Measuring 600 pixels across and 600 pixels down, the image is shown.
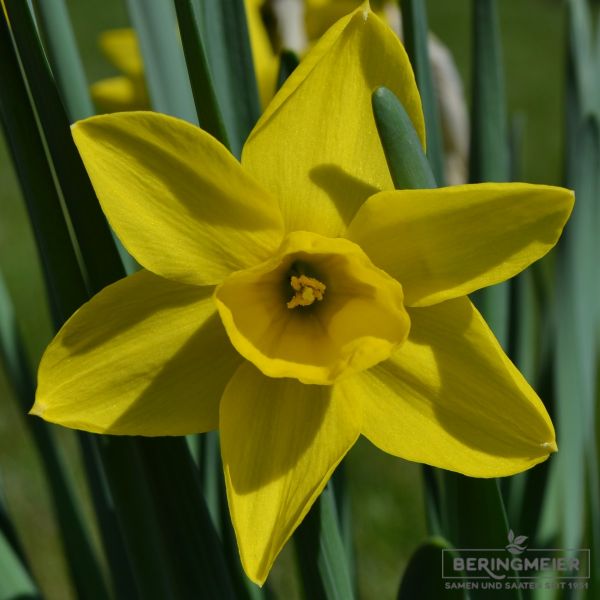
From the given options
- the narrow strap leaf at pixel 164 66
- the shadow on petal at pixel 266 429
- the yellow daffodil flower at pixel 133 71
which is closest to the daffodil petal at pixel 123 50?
the yellow daffodil flower at pixel 133 71

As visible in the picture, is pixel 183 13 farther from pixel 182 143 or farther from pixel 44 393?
pixel 44 393

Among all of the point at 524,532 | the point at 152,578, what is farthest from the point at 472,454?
the point at 524,532

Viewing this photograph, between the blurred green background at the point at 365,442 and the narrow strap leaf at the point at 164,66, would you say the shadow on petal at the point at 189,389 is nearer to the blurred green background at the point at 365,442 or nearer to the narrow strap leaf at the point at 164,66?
the narrow strap leaf at the point at 164,66

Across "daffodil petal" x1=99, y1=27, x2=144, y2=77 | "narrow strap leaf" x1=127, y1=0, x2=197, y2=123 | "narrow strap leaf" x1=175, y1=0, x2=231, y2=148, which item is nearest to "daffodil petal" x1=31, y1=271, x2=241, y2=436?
"narrow strap leaf" x1=175, y1=0, x2=231, y2=148

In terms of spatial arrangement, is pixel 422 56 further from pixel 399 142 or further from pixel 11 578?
pixel 11 578

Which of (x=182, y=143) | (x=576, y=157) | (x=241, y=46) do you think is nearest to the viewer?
(x=182, y=143)

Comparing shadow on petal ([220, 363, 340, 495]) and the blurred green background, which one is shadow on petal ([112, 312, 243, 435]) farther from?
the blurred green background

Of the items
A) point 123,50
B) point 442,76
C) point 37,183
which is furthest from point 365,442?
point 37,183
